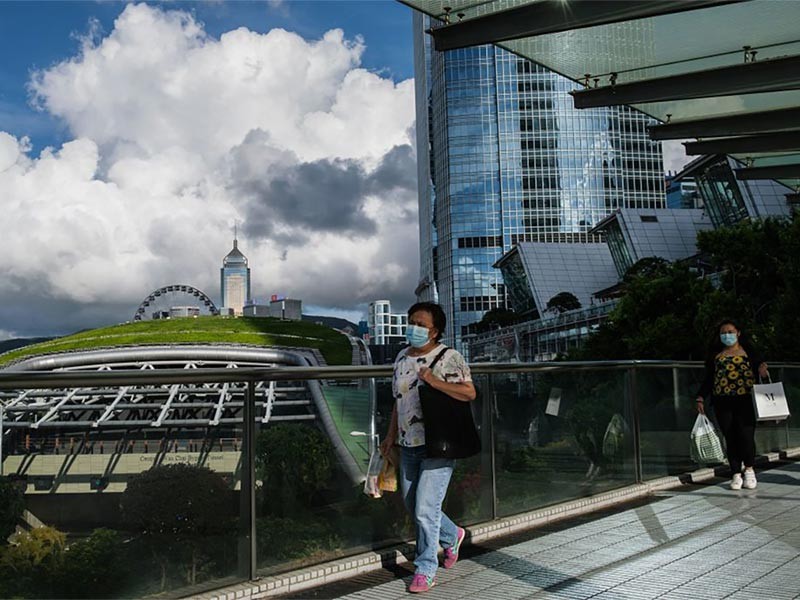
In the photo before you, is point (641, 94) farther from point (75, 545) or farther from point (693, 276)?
point (693, 276)

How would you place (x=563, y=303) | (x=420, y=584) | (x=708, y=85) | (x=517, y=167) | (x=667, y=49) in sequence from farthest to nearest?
1. (x=517, y=167)
2. (x=563, y=303)
3. (x=708, y=85)
4. (x=667, y=49)
5. (x=420, y=584)

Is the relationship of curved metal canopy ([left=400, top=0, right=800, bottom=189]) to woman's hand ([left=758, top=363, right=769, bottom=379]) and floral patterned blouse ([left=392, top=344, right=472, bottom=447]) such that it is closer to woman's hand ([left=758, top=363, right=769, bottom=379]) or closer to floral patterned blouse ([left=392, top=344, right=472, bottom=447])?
woman's hand ([left=758, top=363, right=769, bottom=379])

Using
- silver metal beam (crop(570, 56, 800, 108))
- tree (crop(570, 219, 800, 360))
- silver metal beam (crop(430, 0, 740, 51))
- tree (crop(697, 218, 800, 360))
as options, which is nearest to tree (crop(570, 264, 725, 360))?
tree (crop(570, 219, 800, 360))

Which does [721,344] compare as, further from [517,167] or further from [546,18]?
[517,167]

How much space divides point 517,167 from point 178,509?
425ft

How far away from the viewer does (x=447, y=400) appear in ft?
17.3

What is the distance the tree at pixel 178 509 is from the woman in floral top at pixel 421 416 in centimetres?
118

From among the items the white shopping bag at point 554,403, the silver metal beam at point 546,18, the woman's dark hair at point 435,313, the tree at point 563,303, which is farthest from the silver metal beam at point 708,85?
the tree at point 563,303

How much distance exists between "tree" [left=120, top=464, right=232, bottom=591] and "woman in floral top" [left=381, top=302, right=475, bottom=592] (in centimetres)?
118

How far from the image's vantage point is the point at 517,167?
131125 mm

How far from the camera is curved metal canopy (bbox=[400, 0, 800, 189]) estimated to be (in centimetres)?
977

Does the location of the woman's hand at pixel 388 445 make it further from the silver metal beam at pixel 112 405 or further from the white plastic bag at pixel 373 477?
the silver metal beam at pixel 112 405

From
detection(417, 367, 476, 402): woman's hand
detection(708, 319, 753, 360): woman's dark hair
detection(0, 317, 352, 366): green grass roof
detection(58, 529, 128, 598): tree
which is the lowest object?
detection(58, 529, 128, 598): tree

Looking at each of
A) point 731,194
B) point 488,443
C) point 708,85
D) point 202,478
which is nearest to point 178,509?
point 202,478
